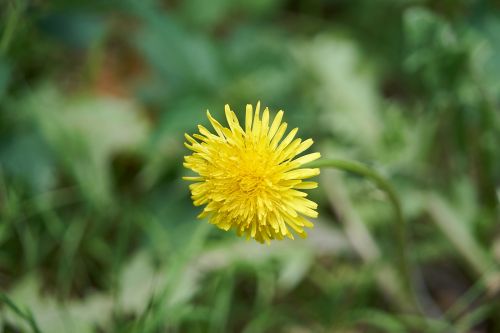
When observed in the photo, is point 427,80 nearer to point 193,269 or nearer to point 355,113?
point 355,113

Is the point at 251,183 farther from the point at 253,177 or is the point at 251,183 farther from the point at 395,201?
the point at 395,201

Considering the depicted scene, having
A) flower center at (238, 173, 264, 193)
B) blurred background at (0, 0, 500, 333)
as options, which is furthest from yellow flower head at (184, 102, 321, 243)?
blurred background at (0, 0, 500, 333)

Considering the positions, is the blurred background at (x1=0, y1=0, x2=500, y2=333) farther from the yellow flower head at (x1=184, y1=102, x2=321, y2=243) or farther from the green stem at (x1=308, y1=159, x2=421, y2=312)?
the yellow flower head at (x1=184, y1=102, x2=321, y2=243)

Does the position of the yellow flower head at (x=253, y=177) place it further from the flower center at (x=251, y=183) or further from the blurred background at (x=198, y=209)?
the blurred background at (x=198, y=209)

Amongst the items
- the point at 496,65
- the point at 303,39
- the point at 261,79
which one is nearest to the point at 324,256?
the point at 261,79

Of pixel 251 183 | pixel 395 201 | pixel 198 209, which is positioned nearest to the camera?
pixel 251 183

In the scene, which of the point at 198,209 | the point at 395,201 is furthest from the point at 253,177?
the point at 198,209
